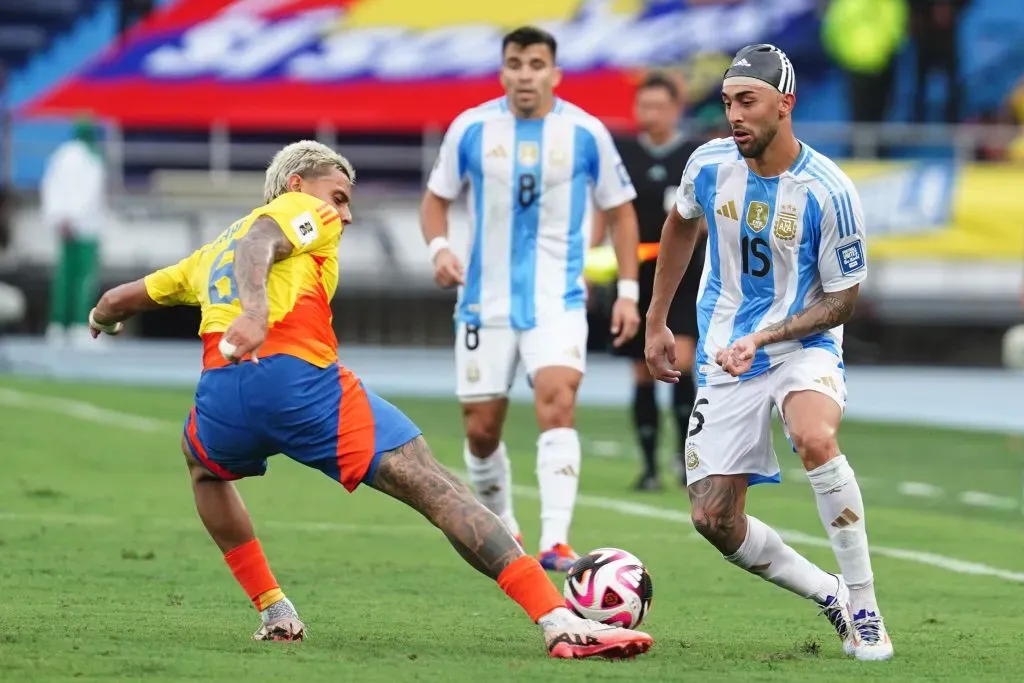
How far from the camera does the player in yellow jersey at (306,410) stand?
671 centimetres

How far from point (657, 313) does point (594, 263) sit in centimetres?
670

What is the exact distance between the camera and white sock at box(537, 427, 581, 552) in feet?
31.7

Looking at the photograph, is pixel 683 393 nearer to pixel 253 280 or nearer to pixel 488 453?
pixel 488 453

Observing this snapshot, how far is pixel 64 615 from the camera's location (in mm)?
7496

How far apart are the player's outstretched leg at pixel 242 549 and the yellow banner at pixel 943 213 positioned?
69.5 feet

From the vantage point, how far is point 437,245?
395 inches

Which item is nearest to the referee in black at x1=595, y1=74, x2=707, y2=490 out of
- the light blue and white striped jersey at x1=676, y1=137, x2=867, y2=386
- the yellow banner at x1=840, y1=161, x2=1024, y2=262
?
the light blue and white striped jersey at x1=676, y1=137, x2=867, y2=386

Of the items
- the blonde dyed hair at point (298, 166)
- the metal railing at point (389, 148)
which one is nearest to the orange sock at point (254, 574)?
the blonde dyed hair at point (298, 166)

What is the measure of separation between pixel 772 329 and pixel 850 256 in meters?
0.36

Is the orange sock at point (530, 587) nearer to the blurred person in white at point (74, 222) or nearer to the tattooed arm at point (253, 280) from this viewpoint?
the tattooed arm at point (253, 280)

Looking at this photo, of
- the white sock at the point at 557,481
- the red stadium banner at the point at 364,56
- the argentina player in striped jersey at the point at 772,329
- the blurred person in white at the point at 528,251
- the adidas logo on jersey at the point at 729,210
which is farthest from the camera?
the red stadium banner at the point at 364,56

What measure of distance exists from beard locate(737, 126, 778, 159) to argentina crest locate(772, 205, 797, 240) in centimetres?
21

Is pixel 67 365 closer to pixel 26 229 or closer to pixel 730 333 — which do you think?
pixel 26 229

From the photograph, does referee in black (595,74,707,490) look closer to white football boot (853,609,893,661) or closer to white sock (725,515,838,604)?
white sock (725,515,838,604)
